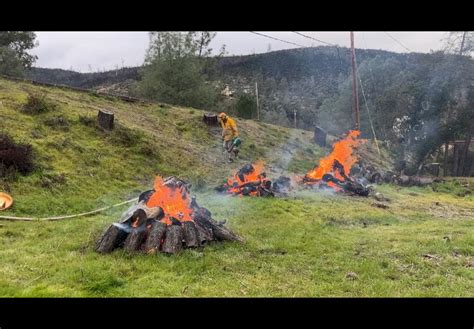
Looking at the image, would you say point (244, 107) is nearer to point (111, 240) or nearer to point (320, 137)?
point (320, 137)

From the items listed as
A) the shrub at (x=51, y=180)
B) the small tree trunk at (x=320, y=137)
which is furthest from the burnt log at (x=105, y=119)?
the small tree trunk at (x=320, y=137)

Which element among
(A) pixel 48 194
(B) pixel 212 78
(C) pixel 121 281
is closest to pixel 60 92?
(A) pixel 48 194

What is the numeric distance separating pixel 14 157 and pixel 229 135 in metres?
8.38

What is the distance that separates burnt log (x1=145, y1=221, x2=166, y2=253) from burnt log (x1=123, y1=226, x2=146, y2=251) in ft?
0.40

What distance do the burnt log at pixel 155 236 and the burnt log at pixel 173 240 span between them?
0.09 m

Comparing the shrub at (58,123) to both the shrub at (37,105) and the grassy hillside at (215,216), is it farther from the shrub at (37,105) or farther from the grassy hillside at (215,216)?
the shrub at (37,105)

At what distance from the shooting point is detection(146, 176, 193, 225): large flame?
26.6 ft

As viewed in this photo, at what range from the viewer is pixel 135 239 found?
7.20 meters

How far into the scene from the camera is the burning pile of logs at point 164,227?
23.6 ft

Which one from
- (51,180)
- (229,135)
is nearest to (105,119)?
(229,135)

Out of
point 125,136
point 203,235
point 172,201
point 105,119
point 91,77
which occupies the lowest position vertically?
point 203,235

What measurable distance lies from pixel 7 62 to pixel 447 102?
30.3 meters

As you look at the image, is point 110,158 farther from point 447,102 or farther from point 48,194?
point 447,102
